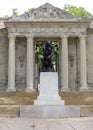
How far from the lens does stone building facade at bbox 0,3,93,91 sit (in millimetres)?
41531

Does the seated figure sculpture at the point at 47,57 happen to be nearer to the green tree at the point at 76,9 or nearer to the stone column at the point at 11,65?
the stone column at the point at 11,65

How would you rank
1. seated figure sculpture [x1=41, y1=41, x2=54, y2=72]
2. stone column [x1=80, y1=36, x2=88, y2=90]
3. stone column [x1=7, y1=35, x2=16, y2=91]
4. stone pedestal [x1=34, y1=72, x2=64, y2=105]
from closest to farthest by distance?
stone pedestal [x1=34, y1=72, x2=64, y2=105]
seated figure sculpture [x1=41, y1=41, x2=54, y2=72]
stone column [x1=7, y1=35, x2=16, y2=91]
stone column [x1=80, y1=36, x2=88, y2=90]

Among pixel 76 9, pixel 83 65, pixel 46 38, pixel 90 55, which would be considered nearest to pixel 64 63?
pixel 83 65

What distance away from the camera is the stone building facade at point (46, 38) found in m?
41.5

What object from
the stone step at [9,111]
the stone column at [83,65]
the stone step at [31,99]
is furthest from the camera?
the stone column at [83,65]

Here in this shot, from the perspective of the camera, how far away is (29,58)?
41.5 meters

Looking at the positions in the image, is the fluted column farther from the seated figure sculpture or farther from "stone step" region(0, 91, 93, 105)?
the seated figure sculpture

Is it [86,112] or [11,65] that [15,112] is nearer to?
[86,112]

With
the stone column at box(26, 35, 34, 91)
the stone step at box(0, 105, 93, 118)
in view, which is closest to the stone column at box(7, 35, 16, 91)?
the stone column at box(26, 35, 34, 91)

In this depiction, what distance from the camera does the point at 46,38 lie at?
4356 centimetres

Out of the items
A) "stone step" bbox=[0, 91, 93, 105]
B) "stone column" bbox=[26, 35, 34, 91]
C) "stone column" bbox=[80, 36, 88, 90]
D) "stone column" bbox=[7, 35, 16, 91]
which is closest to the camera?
"stone step" bbox=[0, 91, 93, 105]

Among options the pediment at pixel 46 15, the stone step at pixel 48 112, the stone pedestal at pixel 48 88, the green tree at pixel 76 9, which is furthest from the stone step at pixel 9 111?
the green tree at pixel 76 9

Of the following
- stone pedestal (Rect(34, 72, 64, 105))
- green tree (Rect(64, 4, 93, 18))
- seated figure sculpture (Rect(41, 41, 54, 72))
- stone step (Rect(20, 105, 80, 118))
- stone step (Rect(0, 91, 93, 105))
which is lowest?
stone step (Rect(0, 91, 93, 105))

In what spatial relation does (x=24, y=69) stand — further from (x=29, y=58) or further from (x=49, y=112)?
(x=49, y=112)
